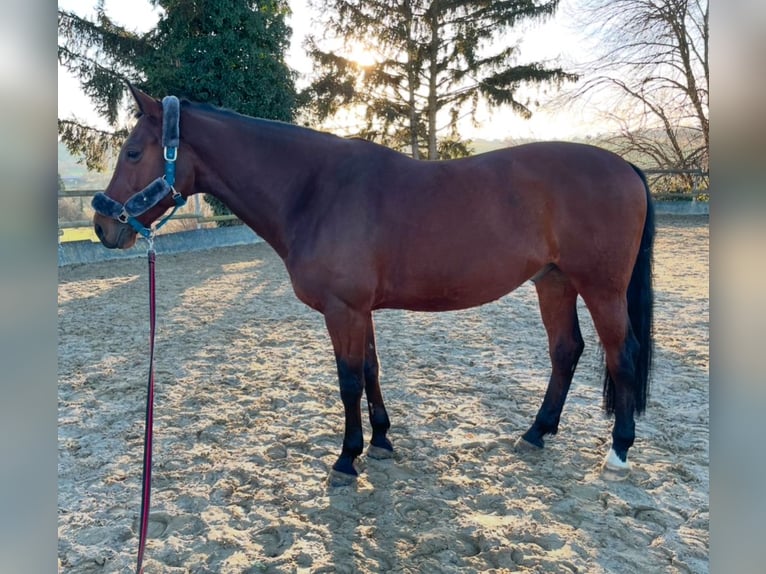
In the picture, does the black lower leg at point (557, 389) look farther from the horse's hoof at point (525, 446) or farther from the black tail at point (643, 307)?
the black tail at point (643, 307)

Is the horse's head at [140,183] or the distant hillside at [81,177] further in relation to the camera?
the distant hillside at [81,177]

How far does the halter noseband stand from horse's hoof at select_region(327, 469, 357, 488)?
147 cm

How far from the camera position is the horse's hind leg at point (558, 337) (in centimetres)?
296

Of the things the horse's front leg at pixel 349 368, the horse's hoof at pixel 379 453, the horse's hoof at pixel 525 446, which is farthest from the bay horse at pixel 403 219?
the horse's hoof at pixel 525 446

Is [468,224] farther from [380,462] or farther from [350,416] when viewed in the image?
[380,462]

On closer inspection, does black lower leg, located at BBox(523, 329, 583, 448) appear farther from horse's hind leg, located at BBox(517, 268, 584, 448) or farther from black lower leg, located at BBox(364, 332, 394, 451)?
black lower leg, located at BBox(364, 332, 394, 451)

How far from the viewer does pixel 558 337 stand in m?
3.06

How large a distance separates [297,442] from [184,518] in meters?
0.83

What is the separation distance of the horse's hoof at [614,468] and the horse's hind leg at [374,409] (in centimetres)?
112

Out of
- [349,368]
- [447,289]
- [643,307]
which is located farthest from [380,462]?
[643,307]

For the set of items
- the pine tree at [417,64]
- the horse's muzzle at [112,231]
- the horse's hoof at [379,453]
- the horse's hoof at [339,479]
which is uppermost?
the pine tree at [417,64]

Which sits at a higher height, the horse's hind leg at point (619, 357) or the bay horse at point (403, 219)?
the bay horse at point (403, 219)
